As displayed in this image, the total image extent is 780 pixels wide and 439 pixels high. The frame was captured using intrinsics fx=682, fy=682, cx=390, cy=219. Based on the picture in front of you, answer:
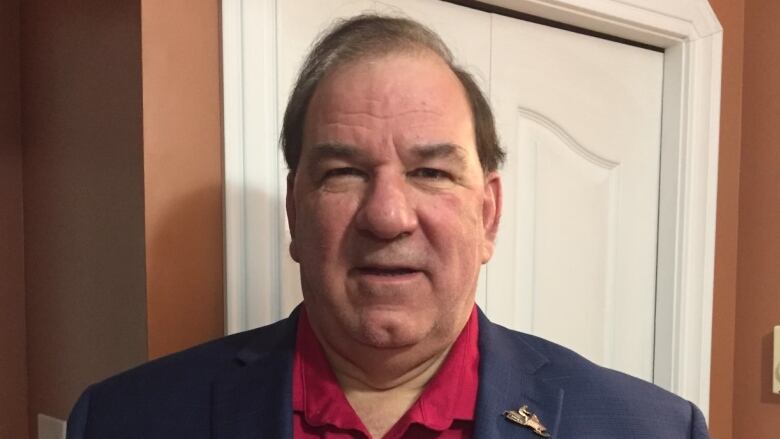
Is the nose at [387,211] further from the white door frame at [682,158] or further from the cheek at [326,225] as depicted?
the white door frame at [682,158]

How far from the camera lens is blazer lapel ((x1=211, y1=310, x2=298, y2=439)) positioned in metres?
0.74

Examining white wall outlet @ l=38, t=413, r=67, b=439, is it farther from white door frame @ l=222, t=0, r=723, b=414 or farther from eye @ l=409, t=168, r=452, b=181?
white door frame @ l=222, t=0, r=723, b=414

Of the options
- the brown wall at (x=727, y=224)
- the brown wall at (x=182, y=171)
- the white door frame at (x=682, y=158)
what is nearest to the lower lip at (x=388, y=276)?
the brown wall at (x=182, y=171)

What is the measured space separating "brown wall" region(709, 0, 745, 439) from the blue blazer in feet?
2.37

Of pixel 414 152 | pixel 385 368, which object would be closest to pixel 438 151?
pixel 414 152

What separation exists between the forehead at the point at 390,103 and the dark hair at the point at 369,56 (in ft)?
0.06

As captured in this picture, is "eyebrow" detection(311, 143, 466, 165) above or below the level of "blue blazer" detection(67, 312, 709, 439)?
above

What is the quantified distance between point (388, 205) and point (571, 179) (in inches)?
28.8

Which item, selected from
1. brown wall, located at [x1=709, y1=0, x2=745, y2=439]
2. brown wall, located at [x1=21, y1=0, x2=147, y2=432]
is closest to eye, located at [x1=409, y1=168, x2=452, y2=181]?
brown wall, located at [x1=21, y1=0, x2=147, y2=432]

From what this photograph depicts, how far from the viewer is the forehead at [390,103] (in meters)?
0.71

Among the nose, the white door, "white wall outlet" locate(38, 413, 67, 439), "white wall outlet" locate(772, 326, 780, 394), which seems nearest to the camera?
the nose

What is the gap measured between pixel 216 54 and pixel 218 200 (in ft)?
0.62

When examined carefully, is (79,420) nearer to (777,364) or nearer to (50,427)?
(50,427)

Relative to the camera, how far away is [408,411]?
Answer: 77cm
